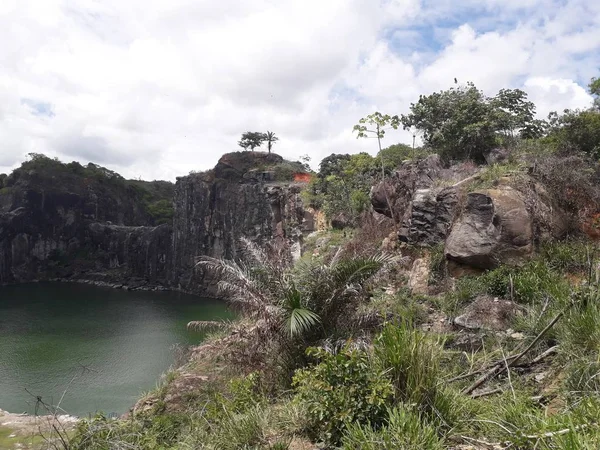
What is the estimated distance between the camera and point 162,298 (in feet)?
162

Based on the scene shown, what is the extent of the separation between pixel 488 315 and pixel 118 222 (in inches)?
2876

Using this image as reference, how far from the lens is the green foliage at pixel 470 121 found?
47.5 ft

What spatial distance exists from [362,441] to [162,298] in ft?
163

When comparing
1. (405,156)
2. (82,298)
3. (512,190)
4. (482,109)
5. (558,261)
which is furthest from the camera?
(82,298)

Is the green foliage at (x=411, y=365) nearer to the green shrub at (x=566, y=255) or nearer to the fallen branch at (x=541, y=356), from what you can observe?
the fallen branch at (x=541, y=356)

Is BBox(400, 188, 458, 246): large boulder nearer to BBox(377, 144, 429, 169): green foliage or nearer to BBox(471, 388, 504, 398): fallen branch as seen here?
BBox(471, 388, 504, 398): fallen branch

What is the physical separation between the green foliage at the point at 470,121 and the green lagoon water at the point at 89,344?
998 cm

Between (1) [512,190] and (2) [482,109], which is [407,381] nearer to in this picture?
(1) [512,190]

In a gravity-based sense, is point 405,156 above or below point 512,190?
above

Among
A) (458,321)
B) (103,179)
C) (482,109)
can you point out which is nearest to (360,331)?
(458,321)

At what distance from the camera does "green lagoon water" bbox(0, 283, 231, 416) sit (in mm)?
18344

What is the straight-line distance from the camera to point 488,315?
23.0 feet

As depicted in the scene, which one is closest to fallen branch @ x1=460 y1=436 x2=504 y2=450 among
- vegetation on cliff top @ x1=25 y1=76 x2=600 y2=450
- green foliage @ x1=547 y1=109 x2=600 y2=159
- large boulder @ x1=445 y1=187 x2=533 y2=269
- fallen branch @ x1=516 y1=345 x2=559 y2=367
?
vegetation on cliff top @ x1=25 y1=76 x2=600 y2=450

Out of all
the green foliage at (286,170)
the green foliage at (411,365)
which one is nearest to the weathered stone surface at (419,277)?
the green foliage at (411,365)
